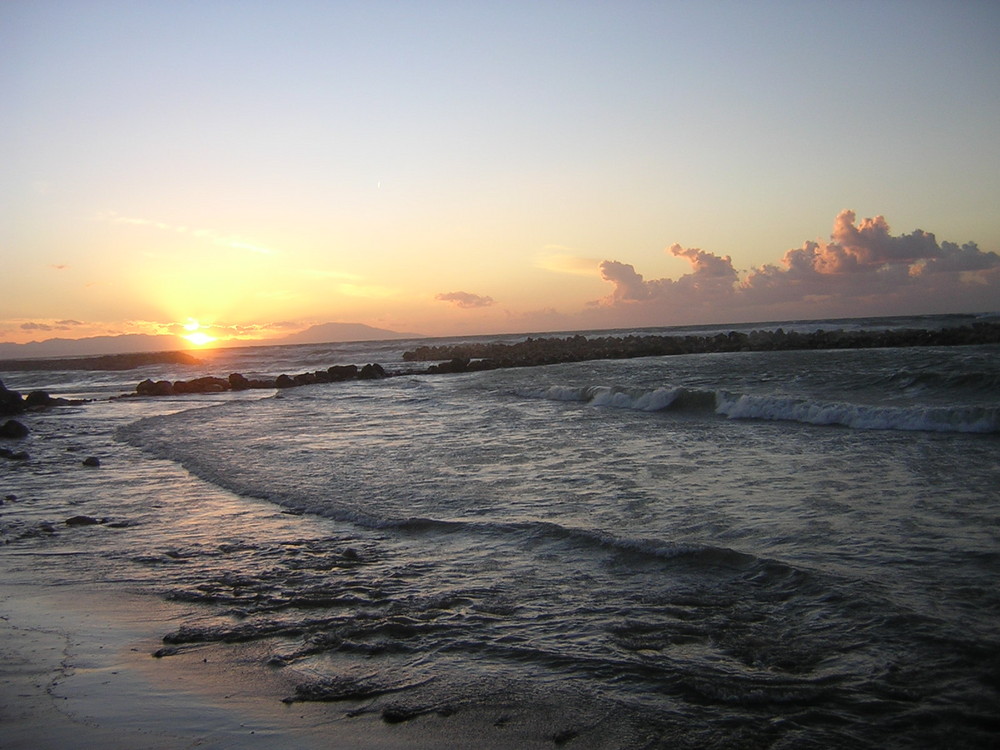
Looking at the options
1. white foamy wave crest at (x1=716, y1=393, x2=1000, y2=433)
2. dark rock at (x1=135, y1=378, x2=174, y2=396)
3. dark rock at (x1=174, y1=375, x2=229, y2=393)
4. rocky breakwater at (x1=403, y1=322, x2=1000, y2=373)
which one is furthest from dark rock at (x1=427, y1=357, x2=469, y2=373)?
white foamy wave crest at (x1=716, y1=393, x2=1000, y2=433)

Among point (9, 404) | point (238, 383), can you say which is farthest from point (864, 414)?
point (238, 383)

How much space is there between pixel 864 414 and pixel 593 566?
9294mm

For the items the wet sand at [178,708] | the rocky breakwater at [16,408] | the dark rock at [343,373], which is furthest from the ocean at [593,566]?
the dark rock at [343,373]

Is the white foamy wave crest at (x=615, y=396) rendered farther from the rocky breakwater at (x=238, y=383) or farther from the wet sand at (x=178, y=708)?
the rocky breakwater at (x=238, y=383)

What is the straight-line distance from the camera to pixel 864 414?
41.8 ft

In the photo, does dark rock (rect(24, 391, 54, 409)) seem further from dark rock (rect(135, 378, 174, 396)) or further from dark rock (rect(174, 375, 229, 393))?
dark rock (rect(174, 375, 229, 393))

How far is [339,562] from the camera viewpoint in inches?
233

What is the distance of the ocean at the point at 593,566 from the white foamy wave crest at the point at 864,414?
57mm

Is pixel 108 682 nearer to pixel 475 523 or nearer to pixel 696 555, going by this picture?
pixel 475 523

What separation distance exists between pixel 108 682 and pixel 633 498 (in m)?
5.29

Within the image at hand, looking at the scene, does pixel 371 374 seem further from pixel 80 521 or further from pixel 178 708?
pixel 178 708

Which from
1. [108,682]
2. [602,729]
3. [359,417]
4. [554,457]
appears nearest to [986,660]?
[602,729]

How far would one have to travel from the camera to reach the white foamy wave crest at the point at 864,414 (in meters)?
11.4

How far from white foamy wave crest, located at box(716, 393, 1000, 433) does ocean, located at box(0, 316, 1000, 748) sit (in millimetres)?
57
